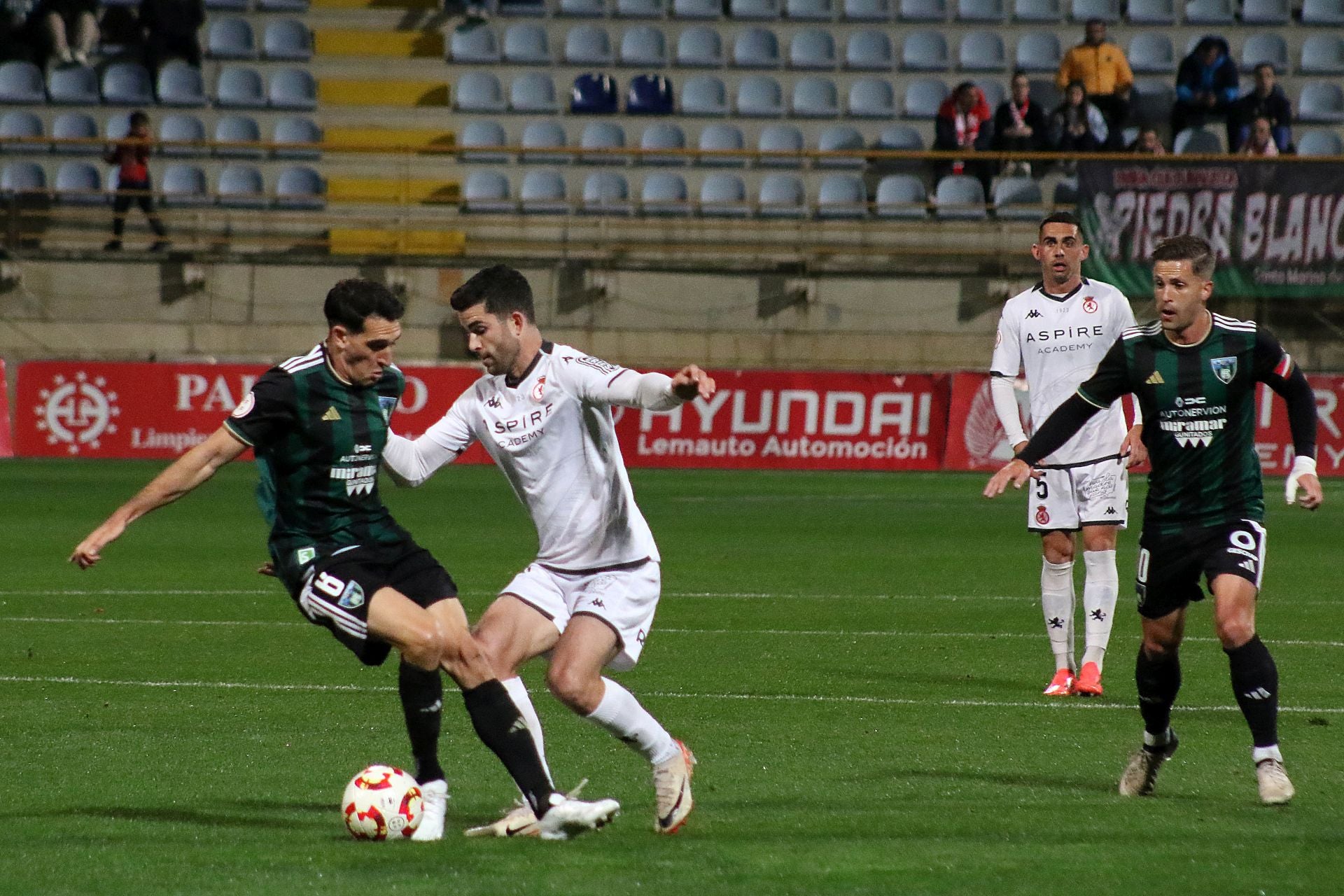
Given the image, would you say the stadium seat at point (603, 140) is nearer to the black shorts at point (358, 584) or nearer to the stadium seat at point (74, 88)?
the stadium seat at point (74, 88)

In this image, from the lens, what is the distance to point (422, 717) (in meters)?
5.67

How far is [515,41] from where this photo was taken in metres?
26.1

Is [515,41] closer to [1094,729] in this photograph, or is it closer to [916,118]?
[916,118]

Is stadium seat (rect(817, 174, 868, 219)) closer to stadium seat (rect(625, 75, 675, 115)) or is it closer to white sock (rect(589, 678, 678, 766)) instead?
stadium seat (rect(625, 75, 675, 115))

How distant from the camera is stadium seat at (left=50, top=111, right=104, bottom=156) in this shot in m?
24.6

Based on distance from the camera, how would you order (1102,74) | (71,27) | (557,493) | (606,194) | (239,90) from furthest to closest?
(71,27)
(239,90)
(606,194)
(1102,74)
(557,493)

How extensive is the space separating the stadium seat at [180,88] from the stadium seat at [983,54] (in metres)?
10.8

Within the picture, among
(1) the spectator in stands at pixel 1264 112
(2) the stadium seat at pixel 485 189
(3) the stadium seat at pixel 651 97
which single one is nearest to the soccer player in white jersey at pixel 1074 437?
(1) the spectator in stands at pixel 1264 112

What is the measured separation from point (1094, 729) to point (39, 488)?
43.7 ft

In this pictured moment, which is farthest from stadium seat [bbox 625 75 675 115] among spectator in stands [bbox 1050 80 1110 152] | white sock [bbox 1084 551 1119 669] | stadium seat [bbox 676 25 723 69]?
white sock [bbox 1084 551 1119 669]

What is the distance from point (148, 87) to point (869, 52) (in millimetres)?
10278

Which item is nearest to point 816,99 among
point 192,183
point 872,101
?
point 872,101

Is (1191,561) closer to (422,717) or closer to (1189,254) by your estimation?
(1189,254)

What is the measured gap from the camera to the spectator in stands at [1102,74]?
2356 centimetres
